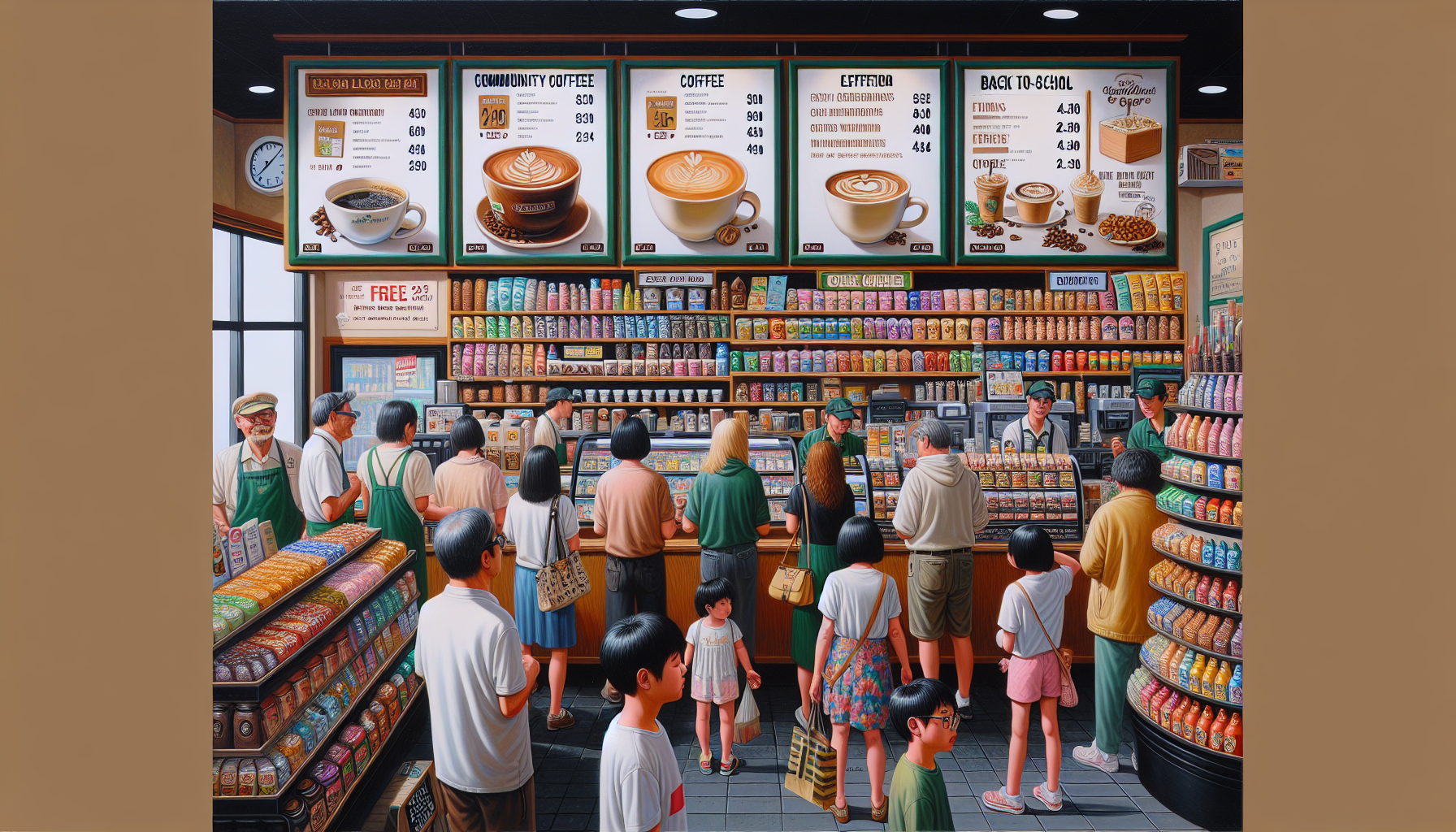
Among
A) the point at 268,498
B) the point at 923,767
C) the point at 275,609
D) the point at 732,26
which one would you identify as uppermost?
the point at 732,26

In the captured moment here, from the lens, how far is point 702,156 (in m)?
6.21

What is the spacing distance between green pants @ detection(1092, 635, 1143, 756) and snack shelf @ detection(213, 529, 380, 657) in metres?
3.69

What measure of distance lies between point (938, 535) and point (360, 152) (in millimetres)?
5146

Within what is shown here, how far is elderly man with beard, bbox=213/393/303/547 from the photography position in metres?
4.32

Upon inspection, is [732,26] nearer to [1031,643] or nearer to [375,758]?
[1031,643]

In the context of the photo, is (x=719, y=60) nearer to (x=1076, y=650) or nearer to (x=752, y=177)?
(x=752, y=177)

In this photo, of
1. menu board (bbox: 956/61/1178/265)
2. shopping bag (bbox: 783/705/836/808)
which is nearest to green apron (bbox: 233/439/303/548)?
shopping bag (bbox: 783/705/836/808)

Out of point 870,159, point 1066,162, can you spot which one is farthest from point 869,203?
point 1066,162

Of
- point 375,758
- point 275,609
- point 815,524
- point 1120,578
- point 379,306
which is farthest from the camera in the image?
point 379,306

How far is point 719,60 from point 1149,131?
3.34 metres

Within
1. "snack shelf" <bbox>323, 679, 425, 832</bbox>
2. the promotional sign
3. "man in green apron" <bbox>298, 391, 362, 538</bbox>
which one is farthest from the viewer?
the promotional sign

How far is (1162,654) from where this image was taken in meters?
3.76

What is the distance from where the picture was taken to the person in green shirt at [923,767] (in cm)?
241

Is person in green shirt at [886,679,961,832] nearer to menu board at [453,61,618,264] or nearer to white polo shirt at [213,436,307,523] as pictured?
white polo shirt at [213,436,307,523]
